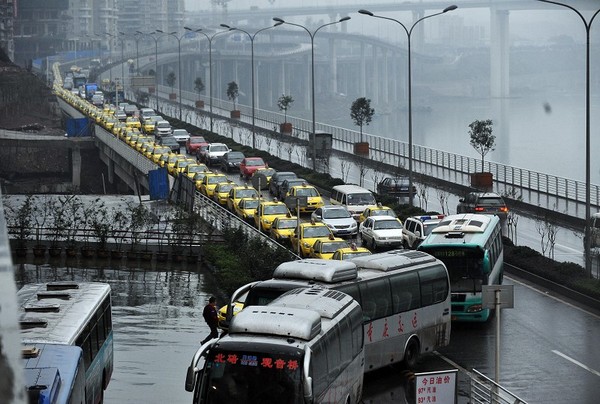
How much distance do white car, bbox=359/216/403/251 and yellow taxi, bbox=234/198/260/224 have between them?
4583 mm

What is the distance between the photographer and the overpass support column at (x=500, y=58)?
172m

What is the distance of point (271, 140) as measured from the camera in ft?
202

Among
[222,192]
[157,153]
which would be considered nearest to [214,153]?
[157,153]

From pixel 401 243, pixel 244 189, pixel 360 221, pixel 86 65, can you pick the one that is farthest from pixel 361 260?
pixel 86 65

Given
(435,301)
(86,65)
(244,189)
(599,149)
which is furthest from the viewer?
(86,65)

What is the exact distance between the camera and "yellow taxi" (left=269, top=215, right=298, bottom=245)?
2633 cm

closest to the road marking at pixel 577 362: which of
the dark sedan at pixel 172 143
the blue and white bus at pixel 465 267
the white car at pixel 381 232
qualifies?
the blue and white bus at pixel 465 267

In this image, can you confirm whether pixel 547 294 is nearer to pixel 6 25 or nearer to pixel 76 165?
pixel 76 165

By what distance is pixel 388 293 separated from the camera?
13.3 metres

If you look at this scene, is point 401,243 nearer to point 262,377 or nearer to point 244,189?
point 244,189

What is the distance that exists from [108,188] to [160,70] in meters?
109

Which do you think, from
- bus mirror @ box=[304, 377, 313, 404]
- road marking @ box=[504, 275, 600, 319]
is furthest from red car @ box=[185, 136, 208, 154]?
bus mirror @ box=[304, 377, 313, 404]

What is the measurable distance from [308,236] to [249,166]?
18653mm

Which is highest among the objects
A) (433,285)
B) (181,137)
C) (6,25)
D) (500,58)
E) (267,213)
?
(6,25)
